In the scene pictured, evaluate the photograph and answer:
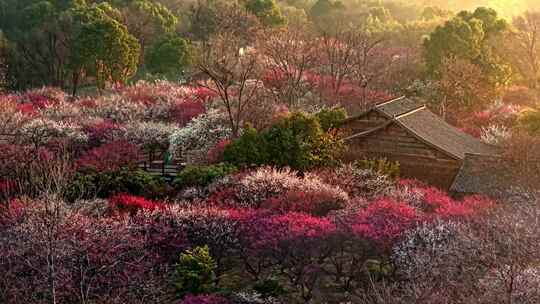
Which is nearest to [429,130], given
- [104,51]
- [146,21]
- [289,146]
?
[289,146]

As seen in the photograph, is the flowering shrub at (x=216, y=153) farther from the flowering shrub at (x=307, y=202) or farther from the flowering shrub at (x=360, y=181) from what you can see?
the flowering shrub at (x=307, y=202)

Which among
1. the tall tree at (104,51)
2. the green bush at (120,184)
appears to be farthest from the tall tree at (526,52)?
the green bush at (120,184)

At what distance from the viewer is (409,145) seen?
29250 mm

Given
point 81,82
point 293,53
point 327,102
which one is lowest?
point 81,82

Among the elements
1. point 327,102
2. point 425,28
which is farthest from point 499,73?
point 425,28

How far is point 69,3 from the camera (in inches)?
2741

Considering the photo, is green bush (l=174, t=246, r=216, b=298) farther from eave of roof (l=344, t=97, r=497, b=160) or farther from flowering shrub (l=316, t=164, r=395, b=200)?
eave of roof (l=344, t=97, r=497, b=160)

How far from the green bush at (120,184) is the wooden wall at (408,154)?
9406 mm

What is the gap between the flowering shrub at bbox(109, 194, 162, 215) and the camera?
946 inches

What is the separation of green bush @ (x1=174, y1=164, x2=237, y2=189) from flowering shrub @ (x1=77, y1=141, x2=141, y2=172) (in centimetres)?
350

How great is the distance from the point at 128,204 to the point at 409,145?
13594mm

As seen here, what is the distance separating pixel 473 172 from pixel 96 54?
35.7 meters

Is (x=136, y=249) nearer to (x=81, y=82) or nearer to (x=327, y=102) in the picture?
(x=327, y=102)

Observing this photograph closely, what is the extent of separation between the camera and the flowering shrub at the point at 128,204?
78.8 feet
